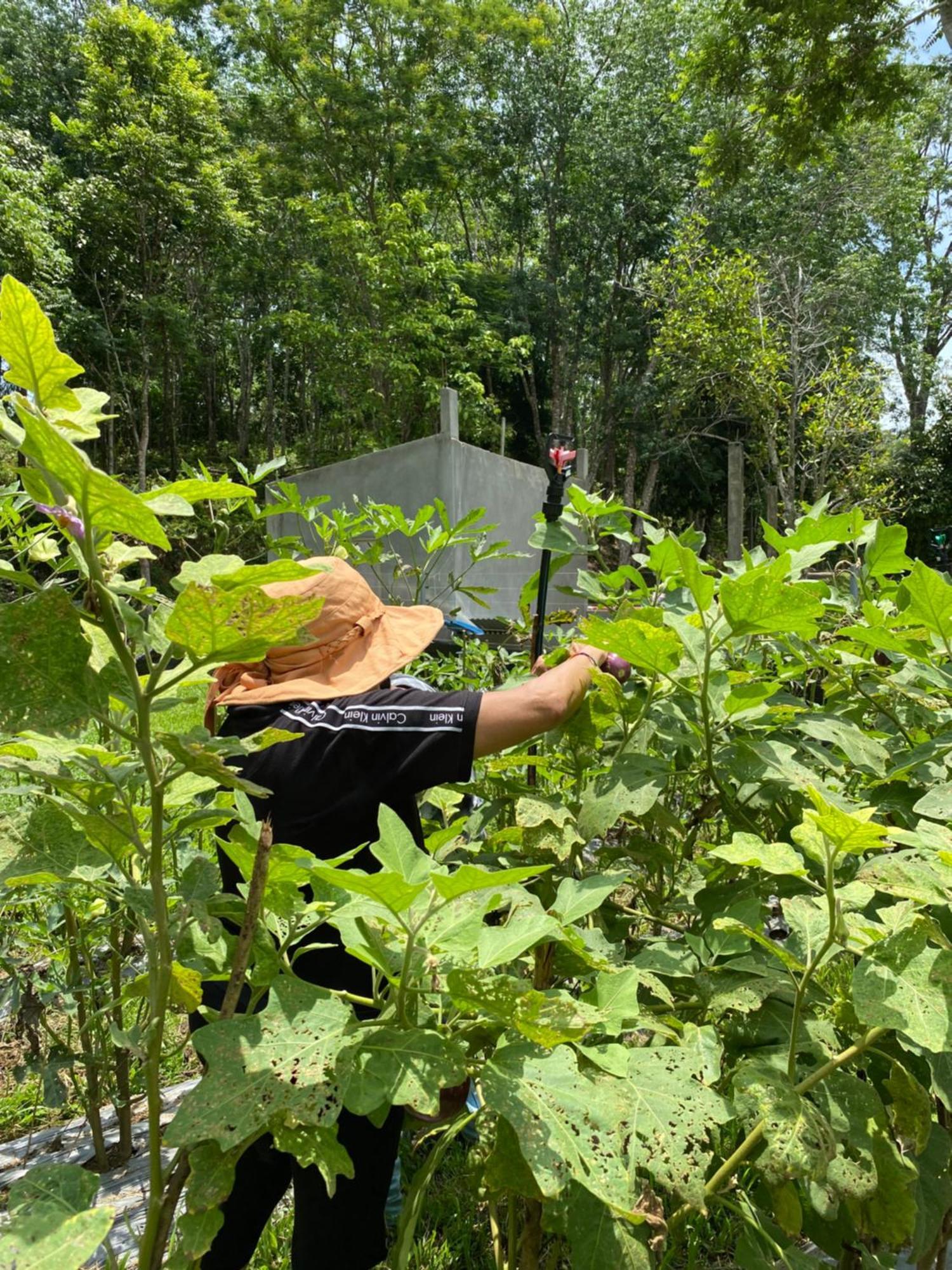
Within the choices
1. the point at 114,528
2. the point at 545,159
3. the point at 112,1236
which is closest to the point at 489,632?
the point at 112,1236

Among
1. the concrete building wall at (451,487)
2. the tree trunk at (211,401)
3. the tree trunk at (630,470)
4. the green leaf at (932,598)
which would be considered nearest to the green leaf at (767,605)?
the green leaf at (932,598)

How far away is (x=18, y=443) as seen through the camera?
51 cm

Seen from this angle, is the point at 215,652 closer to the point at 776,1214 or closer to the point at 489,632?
the point at 776,1214

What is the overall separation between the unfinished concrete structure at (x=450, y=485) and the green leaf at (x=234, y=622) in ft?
20.2

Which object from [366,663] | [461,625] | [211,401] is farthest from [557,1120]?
[211,401]

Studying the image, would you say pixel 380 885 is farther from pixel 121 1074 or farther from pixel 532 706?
pixel 121 1074

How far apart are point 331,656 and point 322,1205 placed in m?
0.89

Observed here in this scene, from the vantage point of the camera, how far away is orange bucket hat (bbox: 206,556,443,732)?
146cm

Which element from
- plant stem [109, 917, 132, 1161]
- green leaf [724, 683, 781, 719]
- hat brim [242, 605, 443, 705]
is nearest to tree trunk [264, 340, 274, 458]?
plant stem [109, 917, 132, 1161]

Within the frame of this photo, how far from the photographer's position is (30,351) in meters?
0.51

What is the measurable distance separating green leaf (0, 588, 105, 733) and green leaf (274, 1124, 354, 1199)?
32cm

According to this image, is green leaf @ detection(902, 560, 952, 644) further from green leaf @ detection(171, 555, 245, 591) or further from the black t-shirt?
green leaf @ detection(171, 555, 245, 591)

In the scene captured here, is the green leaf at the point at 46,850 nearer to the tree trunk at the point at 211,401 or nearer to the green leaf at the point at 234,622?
the green leaf at the point at 234,622

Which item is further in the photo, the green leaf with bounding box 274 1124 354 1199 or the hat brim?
the hat brim
